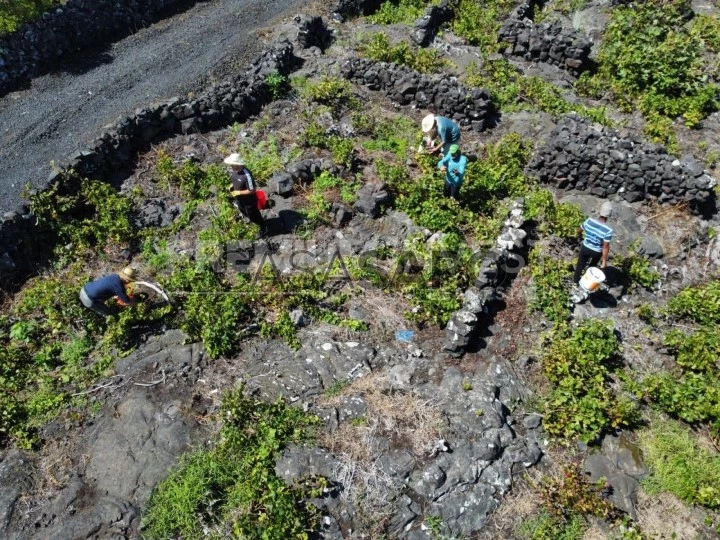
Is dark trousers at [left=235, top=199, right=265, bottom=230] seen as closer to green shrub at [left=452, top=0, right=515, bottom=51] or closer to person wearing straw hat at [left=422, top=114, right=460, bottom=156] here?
person wearing straw hat at [left=422, top=114, right=460, bottom=156]

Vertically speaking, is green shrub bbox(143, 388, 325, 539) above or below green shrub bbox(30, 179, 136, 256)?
below

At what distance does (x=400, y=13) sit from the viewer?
17547mm

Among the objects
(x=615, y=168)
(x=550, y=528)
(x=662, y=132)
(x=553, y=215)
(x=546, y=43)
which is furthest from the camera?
(x=546, y=43)

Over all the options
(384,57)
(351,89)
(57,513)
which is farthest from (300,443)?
(384,57)

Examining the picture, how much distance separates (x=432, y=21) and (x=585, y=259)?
10.7 m

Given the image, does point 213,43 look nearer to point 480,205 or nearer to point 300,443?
point 480,205

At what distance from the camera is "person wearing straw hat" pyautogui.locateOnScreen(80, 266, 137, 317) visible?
8.91 m

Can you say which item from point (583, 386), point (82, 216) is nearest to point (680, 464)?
point (583, 386)

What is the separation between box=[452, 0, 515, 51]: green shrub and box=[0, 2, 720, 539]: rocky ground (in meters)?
7.47

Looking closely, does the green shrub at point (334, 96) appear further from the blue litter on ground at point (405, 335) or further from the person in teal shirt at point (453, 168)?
the blue litter on ground at point (405, 335)

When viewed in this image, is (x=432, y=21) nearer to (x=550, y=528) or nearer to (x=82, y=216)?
(x=82, y=216)

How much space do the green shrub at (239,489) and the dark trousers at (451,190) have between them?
18.3 feet

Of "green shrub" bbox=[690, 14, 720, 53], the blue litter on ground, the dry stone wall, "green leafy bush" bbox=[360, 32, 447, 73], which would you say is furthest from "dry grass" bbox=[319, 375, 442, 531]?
"green shrub" bbox=[690, 14, 720, 53]

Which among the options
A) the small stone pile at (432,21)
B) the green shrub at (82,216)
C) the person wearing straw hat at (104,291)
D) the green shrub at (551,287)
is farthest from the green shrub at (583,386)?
the small stone pile at (432,21)
